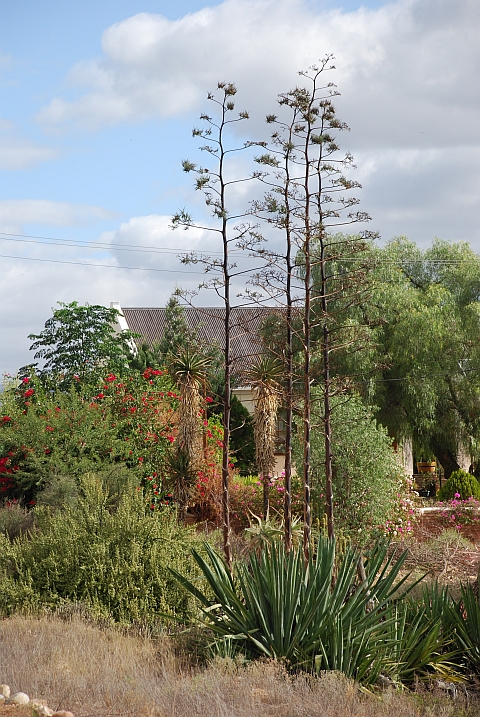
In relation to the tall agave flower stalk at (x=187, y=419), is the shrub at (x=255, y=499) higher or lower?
lower

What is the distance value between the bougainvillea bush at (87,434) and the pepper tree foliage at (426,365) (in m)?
7.97

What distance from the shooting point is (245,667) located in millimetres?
6047

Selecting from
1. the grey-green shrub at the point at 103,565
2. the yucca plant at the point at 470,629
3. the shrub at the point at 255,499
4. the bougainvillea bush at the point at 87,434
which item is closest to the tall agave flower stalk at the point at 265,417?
the bougainvillea bush at the point at 87,434

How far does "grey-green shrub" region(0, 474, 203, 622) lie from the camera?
26.8ft

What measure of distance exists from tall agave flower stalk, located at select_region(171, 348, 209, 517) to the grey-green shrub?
3.87 m

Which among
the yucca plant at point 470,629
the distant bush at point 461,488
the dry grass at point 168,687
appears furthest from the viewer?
the distant bush at point 461,488

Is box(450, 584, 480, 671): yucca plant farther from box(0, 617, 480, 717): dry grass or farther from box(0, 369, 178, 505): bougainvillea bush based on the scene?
box(0, 369, 178, 505): bougainvillea bush

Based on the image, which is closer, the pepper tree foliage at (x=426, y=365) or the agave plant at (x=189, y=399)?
Answer: the agave plant at (x=189, y=399)

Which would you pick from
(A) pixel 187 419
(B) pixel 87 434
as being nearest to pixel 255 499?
(A) pixel 187 419

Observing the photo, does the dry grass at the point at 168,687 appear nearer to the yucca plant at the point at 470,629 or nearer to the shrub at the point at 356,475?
the yucca plant at the point at 470,629

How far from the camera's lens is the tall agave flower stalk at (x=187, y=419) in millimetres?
12977

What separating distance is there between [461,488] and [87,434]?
395 inches

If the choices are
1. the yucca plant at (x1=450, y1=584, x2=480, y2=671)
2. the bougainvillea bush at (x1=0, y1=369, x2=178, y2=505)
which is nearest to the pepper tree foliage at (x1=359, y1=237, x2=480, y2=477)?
the bougainvillea bush at (x1=0, y1=369, x2=178, y2=505)

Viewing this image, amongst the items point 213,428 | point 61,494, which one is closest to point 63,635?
point 61,494
